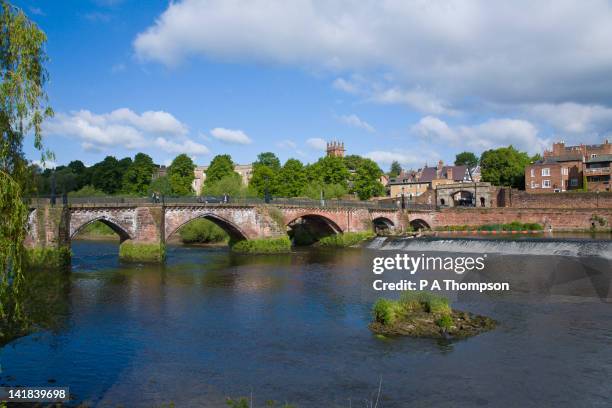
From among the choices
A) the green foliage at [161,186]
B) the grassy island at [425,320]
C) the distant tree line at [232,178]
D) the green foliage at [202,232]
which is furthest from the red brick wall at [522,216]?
the grassy island at [425,320]

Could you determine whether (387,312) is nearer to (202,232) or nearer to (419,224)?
(202,232)

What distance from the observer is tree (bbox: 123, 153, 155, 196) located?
364 feet

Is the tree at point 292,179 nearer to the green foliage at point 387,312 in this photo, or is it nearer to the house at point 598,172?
the house at point 598,172

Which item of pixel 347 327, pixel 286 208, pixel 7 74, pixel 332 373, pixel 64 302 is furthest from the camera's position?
pixel 286 208

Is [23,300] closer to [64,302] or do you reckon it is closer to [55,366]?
[55,366]

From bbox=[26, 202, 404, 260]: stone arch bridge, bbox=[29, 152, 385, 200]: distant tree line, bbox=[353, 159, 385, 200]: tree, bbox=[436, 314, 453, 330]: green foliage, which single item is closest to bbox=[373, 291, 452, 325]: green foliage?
bbox=[436, 314, 453, 330]: green foliage

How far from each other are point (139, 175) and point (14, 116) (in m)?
101

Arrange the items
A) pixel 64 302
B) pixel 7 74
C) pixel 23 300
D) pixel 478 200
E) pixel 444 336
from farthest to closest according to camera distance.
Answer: pixel 478 200 < pixel 64 302 < pixel 444 336 < pixel 23 300 < pixel 7 74

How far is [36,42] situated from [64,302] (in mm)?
21705

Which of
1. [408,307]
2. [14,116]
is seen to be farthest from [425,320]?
[14,116]

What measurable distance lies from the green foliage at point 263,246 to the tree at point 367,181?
4458 centimetres

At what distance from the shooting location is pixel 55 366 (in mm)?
20688

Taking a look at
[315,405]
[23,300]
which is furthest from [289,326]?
[23,300]

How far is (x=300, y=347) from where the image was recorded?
75.1 feet
